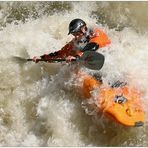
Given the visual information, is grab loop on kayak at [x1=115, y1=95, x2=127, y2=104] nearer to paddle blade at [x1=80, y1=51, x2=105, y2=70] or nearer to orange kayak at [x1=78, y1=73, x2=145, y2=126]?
orange kayak at [x1=78, y1=73, x2=145, y2=126]

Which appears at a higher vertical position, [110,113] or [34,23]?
[34,23]

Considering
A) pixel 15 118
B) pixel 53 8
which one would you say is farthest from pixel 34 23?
pixel 15 118

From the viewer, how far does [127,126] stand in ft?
20.7

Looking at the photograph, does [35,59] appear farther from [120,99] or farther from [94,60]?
[120,99]

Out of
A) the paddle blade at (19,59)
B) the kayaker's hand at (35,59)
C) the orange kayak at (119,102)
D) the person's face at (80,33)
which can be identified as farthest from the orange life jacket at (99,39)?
the paddle blade at (19,59)

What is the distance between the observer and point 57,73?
24.5 ft

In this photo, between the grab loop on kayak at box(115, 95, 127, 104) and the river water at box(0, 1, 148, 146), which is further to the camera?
the river water at box(0, 1, 148, 146)

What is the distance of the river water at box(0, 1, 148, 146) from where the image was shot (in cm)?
668

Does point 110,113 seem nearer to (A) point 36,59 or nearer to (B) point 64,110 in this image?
(B) point 64,110

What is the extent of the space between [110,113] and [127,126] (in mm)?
321

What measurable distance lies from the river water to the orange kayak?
0.61 ft

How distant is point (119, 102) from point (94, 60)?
71 cm

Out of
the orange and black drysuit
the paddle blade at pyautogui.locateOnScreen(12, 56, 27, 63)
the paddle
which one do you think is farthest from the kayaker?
the paddle blade at pyautogui.locateOnScreen(12, 56, 27, 63)

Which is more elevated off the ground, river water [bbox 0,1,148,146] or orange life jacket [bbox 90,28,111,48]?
orange life jacket [bbox 90,28,111,48]
